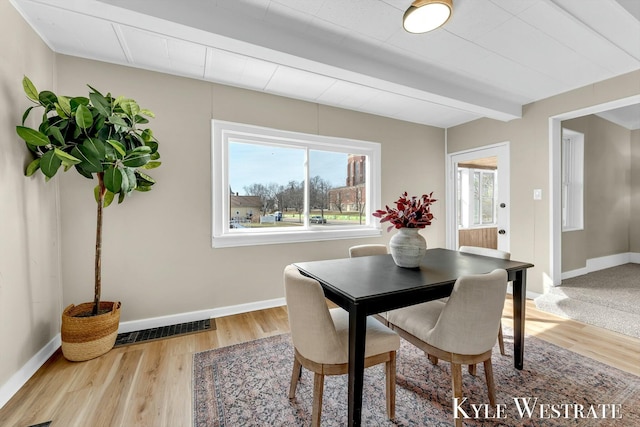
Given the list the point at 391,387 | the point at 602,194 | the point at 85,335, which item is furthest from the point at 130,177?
the point at 602,194

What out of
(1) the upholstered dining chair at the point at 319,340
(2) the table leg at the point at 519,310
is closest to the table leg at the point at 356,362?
(1) the upholstered dining chair at the point at 319,340

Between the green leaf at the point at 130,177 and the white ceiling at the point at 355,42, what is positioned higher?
the white ceiling at the point at 355,42

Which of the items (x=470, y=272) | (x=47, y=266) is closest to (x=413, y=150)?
(x=470, y=272)

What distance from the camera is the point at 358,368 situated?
1315 millimetres

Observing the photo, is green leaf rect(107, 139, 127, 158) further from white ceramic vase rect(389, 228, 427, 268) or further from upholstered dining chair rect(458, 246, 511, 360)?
upholstered dining chair rect(458, 246, 511, 360)

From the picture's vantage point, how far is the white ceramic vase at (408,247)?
184 cm

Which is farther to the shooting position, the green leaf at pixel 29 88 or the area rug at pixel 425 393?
the green leaf at pixel 29 88

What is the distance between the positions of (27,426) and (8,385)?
1.36 feet

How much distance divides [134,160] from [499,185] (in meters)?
4.49

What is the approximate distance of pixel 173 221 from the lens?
2.75 meters

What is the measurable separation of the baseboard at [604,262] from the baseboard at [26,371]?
597 cm

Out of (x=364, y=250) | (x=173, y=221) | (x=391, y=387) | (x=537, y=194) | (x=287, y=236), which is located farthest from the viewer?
(x=537, y=194)

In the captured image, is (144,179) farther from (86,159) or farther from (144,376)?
(144,376)

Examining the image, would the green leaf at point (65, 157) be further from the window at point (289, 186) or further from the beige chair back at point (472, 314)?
the beige chair back at point (472, 314)
